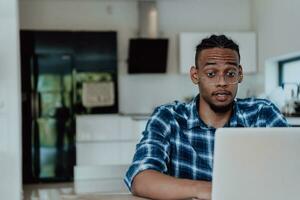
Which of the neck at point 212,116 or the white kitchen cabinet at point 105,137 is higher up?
the neck at point 212,116

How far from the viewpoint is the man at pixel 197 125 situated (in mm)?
1266

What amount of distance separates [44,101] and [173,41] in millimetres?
1941

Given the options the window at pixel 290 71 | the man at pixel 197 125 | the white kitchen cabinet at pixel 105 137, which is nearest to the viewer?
the man at pixel 197 125

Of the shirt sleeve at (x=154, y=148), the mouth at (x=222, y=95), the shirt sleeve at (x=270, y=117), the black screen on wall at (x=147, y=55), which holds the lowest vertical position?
the shirt sleeve at (x=154, y=148)

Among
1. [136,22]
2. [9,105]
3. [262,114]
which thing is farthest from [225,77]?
[136,22]

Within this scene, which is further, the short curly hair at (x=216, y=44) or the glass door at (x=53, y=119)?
the glass door at (x=53, y=119)

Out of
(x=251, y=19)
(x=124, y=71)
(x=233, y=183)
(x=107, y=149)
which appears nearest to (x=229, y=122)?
(x=233, y=183)

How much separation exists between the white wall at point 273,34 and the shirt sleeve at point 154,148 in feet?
12.2

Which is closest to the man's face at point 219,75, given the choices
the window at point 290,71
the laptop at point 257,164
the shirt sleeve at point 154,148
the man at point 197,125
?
the man at point 197,125

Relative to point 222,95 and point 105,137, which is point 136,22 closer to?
point 105,137

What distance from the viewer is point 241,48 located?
6152 millimetres

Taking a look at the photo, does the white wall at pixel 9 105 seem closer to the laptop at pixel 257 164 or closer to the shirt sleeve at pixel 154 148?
the shirt sleeve at pixel 154 148

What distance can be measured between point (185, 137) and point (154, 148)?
0.13 meters

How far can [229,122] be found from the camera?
4.93 feet
